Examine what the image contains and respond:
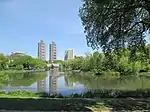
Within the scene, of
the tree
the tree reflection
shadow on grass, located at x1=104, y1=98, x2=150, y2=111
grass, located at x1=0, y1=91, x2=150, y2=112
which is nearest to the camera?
grass, located at x1=0, y1=91, x2=150, y2=112

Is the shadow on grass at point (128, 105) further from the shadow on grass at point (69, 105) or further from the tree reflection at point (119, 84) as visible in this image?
the tree reflection at point (119, 84)

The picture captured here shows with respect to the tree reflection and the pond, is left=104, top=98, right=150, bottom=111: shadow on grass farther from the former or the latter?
the tree reflection

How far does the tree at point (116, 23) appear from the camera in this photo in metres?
21.9

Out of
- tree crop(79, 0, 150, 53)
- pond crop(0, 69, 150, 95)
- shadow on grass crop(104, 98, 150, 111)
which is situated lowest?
shadow on grass crop(104, 98, 150, 111)

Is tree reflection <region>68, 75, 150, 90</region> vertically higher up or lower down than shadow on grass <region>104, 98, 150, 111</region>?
higher up

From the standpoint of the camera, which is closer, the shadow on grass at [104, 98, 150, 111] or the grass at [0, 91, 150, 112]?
the grass at [0, 91, 150, 112]

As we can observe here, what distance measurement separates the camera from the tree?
21.9 metres

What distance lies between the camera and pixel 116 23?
79.5ft

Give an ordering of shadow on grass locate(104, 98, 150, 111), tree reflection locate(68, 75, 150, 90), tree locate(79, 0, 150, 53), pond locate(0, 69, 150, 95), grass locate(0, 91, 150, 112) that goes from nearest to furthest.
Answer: grass locate(0, 91, 150, 112)
shadow on grass locate(104, 98, 150, 111)
tree locate(79, 0, 150, 53)
pond locate(0, 69, 150, 95)
tree reflection locate(68, 75, 150, 90)

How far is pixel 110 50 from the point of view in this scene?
27.3 meters

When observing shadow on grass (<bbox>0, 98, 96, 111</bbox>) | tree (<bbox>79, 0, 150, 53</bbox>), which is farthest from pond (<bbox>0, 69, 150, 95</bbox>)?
shadow on grass (<bbox>0, 98, 96, 111</bbox>)

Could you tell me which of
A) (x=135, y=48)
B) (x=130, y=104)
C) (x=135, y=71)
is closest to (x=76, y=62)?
(x=135, y=71)

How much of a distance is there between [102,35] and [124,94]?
16.7ft

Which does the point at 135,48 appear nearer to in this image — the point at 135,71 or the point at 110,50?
the point at 110,50
